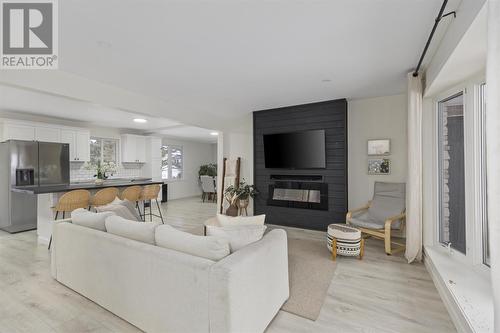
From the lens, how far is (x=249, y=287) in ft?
5.05

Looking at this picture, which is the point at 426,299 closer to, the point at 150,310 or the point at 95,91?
the point at 150,310

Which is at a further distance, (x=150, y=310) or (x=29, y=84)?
(x=29, y=84)

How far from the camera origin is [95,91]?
3.21m

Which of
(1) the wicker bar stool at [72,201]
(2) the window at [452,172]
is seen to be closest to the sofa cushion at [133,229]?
(1) the wicker bar stool at [72,201]

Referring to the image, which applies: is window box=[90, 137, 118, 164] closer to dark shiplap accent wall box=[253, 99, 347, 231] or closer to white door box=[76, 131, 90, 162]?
white door box=[76, 131, 90, 162]

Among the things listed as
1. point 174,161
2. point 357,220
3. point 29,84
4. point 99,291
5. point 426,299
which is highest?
point 29,84

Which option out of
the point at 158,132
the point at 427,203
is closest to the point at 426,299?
the point at 427,203

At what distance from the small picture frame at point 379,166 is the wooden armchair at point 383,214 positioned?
23 centimetres

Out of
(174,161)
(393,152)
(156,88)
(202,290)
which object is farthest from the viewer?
(174,161)

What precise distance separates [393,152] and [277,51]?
288cm

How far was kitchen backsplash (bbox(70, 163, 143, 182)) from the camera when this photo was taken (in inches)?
237

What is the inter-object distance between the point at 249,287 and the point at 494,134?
5.08 ft

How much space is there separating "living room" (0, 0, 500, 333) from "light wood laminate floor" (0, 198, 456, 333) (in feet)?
0.06

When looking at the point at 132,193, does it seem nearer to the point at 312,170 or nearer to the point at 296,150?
the point at 296,150
